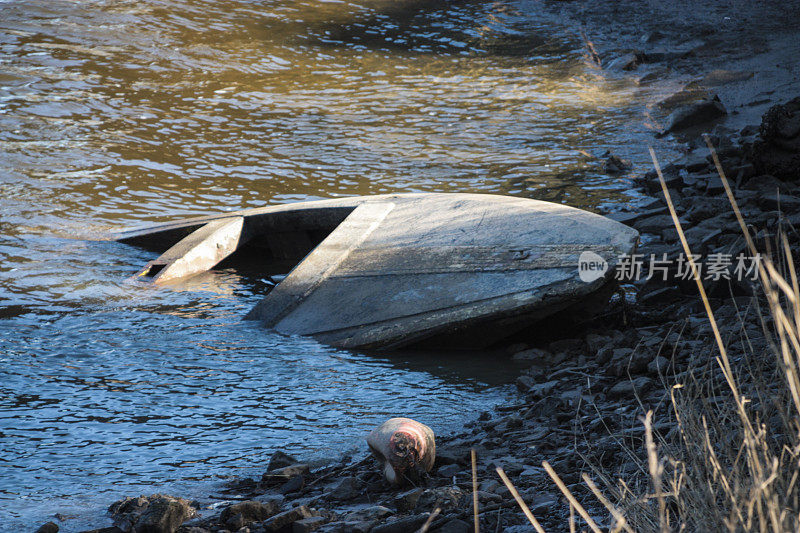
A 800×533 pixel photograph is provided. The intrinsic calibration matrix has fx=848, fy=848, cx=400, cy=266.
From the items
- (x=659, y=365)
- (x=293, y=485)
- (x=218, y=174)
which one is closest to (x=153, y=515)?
(x=293, y=485)

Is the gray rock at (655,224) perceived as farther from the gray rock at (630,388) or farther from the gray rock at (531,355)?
the gray rock at (630,388)

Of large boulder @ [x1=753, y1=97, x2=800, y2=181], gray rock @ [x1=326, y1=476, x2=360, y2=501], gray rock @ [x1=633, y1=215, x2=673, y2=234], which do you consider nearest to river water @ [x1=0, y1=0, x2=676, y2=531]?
gray rock @ [x1=326, y1=476, x2=360, y2=501]

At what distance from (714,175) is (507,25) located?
1122 cm

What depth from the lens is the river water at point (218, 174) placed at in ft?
13.6

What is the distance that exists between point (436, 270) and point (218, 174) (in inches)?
203

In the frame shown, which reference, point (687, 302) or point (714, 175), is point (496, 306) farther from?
point (714, 175)

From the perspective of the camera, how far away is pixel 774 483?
2.15 metres

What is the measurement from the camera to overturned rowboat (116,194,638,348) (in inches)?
191

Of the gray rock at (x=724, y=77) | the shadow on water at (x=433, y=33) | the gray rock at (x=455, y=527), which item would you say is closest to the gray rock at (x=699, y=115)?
the gray rock at (x=724, y=77)

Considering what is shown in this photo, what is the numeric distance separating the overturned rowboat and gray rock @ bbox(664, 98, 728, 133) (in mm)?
4960

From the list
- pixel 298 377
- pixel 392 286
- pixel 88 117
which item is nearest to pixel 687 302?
pixel 392 286

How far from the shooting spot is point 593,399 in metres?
3.90

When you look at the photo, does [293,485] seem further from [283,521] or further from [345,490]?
[283,521]

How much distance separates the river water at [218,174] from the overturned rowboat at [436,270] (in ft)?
0.70
